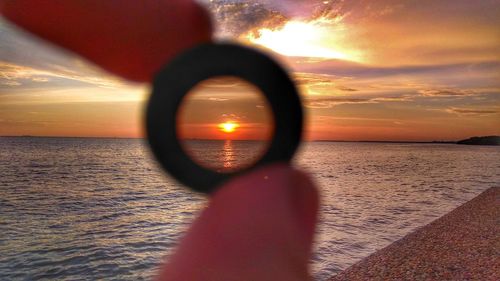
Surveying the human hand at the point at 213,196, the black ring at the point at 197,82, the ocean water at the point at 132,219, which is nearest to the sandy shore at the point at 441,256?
the ocean water at the point at 132,219

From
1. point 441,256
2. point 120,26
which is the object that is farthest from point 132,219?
point 120,26

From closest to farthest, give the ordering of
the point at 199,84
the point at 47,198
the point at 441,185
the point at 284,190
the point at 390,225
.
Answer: the point at 284,190 < the point at 199,84 < the point at 390,225 < the point at 47,198 < the point at 441,185

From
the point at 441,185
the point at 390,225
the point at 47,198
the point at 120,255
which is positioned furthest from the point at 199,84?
the point at 441,185

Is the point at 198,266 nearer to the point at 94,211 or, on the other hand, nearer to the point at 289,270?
the point at 289,270

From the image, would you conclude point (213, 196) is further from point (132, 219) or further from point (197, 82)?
point (132, 219)

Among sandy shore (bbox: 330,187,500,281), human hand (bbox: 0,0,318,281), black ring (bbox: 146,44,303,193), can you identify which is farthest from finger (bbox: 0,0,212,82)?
sandy shore (bbox: 330,187,500,281)
